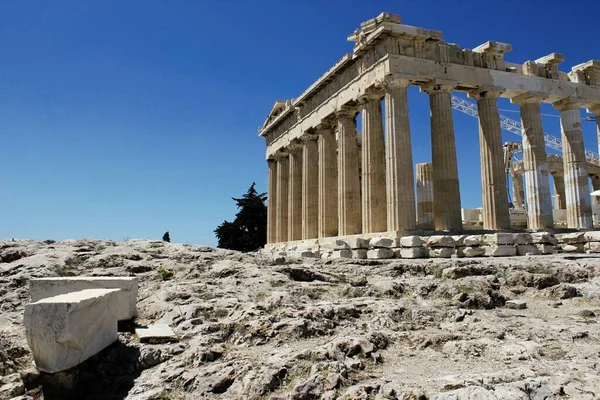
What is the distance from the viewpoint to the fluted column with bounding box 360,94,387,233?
2208 centimetres

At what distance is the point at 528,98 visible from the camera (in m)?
23.8

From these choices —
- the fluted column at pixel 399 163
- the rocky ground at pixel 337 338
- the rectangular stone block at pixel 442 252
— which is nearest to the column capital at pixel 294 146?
the fluted column at pixel 399 163

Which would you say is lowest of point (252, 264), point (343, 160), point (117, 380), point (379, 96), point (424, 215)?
point (117, 380)

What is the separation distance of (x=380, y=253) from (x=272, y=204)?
64.9ft

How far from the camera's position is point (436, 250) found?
17016 millimetres

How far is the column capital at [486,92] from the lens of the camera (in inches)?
884

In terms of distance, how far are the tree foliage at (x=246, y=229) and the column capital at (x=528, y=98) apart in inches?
1165

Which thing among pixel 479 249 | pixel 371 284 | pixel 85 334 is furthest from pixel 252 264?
pixel 479 249

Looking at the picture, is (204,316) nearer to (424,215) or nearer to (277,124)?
(424,215)

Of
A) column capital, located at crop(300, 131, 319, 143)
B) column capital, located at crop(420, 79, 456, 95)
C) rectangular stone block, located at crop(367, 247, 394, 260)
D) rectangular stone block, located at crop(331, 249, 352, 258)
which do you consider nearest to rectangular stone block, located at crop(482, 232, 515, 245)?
rectangular stone block, located at crop(367, 247, 394, 260)

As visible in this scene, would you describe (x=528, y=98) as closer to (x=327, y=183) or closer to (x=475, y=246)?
(x=475, y=246)

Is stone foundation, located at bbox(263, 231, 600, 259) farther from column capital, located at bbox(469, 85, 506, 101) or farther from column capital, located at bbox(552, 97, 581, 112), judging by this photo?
column capital, located at bbox(552, 97, 581, 112)

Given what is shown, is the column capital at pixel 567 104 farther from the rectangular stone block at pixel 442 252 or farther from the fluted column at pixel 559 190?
the fluted column at pixel 559 190

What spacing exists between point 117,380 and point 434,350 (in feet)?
13.8
